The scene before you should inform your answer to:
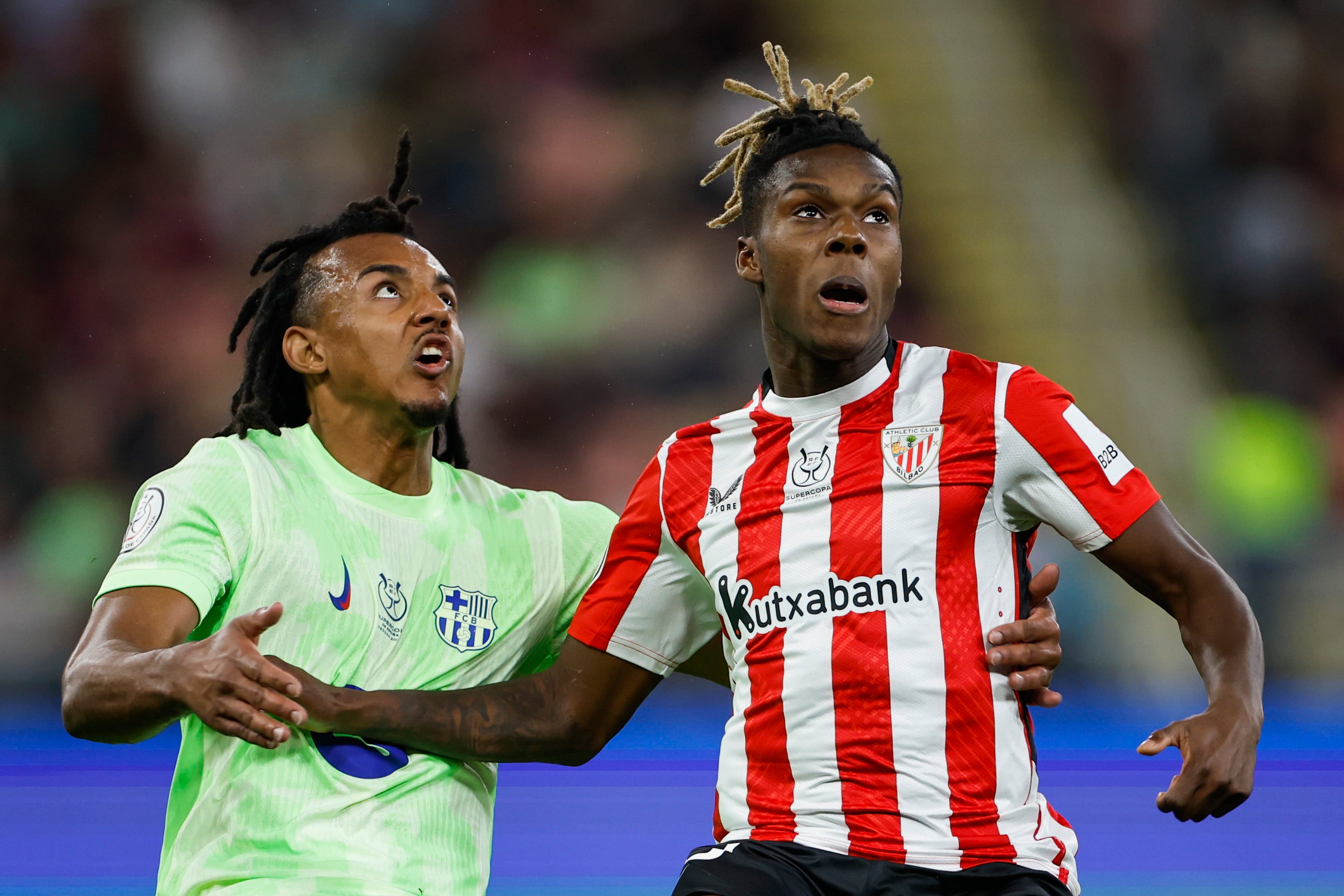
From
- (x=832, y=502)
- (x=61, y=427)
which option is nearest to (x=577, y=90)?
(x=61, y=427)

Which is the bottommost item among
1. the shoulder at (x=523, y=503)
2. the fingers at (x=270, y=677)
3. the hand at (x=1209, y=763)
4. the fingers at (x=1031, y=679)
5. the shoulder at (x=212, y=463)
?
the hand at (x=1209, y=763)

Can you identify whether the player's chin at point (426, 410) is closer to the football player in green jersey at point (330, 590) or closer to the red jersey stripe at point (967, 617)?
the football player in green jersey at point (330, 590)

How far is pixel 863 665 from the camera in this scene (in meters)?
2.86

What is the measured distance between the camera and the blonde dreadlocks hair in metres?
3.22

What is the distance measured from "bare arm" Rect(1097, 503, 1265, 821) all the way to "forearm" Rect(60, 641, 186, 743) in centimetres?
164

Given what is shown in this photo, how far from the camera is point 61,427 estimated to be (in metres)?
9.33

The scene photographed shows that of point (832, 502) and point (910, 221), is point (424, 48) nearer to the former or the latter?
point (910, 221)

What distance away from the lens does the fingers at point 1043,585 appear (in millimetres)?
2854

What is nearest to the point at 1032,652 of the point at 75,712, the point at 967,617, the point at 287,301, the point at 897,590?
the point at 967,617

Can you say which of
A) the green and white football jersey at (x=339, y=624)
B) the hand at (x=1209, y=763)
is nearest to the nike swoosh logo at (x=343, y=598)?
the green and white football jersey at (x=339, y=624)

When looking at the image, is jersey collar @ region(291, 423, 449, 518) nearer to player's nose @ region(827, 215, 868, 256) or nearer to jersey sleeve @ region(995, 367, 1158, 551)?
player's nose @ region(827, 215, 868, 256)

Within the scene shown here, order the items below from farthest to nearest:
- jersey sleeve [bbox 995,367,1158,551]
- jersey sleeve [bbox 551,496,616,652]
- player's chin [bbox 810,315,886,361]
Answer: jersey sleeve [bbox 551,496,616,652] → player's chin [bbox 810,315,886,361] → jersey sleeve [bbox 995,367,1158,551]

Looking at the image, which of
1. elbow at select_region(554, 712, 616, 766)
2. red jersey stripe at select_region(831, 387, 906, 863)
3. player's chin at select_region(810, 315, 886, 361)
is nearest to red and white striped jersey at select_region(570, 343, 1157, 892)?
red jersey stripe at select_region(831, 387, 906, 863)

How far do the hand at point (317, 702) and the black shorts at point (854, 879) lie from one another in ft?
2.60
